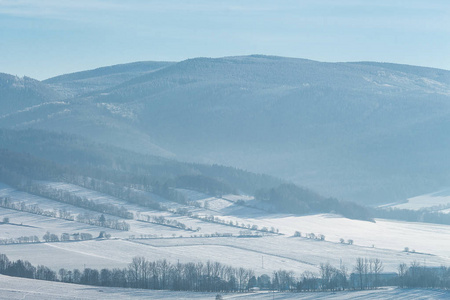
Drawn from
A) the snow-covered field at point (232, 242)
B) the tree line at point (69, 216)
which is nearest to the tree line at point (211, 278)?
the snow-covered field at point (232, 242)

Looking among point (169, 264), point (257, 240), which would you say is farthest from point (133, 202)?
point (169, 264)

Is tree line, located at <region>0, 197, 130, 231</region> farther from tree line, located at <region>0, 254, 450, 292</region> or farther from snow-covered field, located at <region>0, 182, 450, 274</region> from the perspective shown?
tree line, located at <region>0, 254, 450, 292</region>

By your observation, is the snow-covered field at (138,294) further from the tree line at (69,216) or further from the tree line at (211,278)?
the tree line at (69,216)

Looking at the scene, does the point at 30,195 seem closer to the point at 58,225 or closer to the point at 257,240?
the point at 58,225

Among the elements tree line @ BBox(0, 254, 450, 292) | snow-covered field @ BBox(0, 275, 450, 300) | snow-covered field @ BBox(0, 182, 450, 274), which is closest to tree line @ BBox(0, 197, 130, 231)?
snow-covered field @ BBox(0, 182, 450, 274)

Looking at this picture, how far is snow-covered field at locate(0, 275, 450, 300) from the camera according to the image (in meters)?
83.8

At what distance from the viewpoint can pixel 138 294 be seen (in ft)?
286

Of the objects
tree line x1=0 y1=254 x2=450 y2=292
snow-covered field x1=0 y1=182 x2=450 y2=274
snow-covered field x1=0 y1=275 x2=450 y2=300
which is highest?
snow-covered field x1=0 y1=182 x2=450 y2=274

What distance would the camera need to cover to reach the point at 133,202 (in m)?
159

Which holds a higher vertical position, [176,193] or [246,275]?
[176,193]

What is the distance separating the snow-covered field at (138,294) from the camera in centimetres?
8381

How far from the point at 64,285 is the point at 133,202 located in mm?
68963

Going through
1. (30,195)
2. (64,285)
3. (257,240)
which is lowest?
(64,285)

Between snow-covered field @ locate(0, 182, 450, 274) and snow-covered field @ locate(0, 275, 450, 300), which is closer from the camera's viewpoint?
snow-covered field @ locate(0, 275, 450, 300)
